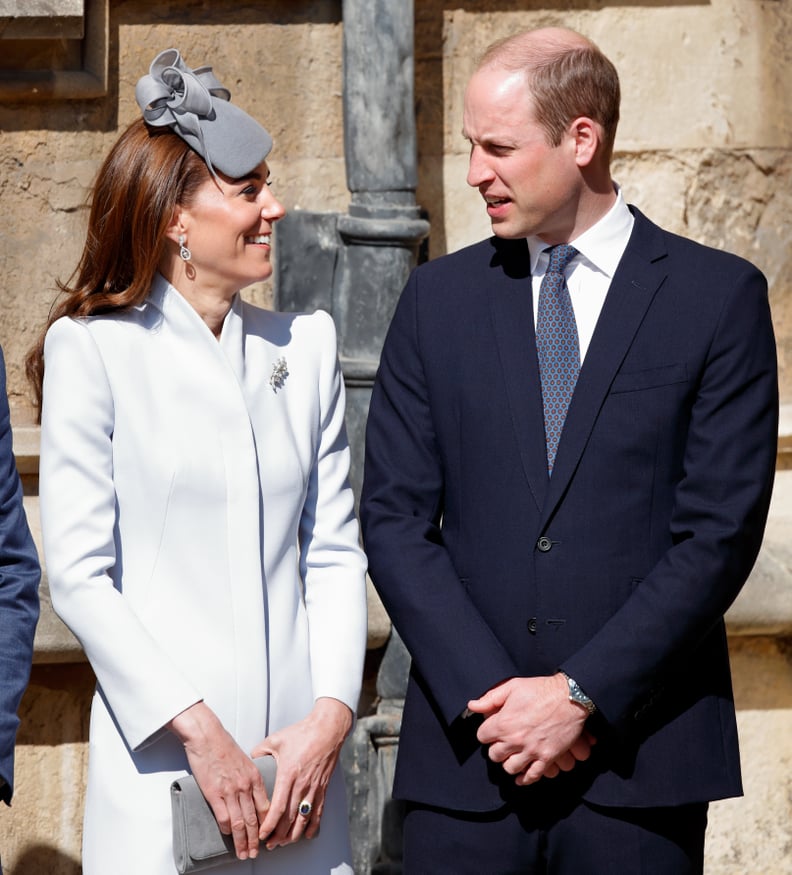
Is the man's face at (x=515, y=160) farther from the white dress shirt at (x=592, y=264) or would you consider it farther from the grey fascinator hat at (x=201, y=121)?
the grey fascinator hat at (x=201, y=121)

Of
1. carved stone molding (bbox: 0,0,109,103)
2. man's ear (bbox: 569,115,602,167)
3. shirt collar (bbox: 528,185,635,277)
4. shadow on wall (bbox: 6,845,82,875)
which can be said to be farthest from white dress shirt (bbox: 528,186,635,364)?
shadow on wall (bbox: 6,845,82,875)

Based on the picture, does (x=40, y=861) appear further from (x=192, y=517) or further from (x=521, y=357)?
(x=521, y=357)

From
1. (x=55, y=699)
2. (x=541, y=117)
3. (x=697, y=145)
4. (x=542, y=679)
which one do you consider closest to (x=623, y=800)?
(x=542, y=679)

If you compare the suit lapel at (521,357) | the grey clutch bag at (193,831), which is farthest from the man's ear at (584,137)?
the grey clutch bag at (193,831)

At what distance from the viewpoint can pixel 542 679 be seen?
9.12ft

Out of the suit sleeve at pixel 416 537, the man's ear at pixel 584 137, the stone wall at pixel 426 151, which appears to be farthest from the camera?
the stone wall at pixel 426 151

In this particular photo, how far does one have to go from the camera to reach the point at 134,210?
2.89m

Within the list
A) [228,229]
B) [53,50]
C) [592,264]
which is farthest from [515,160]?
[53,50]

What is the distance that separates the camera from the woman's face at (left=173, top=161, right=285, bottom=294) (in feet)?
9.55

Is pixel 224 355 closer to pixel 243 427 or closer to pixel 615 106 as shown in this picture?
pixel 243 427

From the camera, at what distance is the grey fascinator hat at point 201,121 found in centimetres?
289

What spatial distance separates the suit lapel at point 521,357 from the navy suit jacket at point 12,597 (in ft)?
2.91

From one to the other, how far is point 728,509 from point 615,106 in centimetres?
79

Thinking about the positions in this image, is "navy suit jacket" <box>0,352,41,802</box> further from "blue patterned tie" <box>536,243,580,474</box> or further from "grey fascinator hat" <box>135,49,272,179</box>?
"blue patterned tie" <box>536,243,580,474</box>
